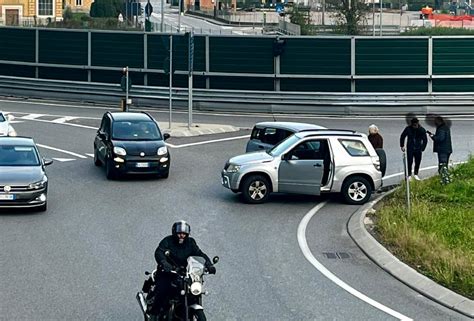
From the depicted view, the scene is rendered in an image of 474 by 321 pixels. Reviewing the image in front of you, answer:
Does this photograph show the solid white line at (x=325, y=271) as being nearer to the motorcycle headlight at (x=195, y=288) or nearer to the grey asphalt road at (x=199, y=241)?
the grey asphalt road at (x=199, y=241)

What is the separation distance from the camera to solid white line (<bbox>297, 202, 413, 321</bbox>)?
13656 mm

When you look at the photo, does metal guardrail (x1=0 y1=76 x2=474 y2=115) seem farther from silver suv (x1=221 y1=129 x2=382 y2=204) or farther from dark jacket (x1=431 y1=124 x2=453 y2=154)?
silver suv (x1=221 y1=129 x2=382 y2=204)

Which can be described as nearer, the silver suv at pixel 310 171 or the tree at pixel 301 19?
the silver suv at pixel 310 171

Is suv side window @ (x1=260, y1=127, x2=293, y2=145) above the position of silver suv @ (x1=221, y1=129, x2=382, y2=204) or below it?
above

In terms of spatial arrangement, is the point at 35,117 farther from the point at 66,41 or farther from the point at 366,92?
the point at 366,92

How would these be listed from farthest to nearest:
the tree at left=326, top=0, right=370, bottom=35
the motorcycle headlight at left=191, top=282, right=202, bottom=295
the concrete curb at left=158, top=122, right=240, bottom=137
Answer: the tree at left=326, top=0, right=370, bottom=35 < the concrete curb at left=158, top=122, right=240, bottom=137 < the motorcycle headlight at left=191, top=282, right=202, bottom=295

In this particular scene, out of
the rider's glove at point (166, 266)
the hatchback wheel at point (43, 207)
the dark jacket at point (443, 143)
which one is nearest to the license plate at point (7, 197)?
the hatchback wheel at point (43, 207)

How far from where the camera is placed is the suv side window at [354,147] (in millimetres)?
23422

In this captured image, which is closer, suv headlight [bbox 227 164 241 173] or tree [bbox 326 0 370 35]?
suv headlight [bbox 227 164 241 173]

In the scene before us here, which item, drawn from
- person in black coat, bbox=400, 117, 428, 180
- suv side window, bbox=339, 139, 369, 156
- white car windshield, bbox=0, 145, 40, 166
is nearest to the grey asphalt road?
white car windshield, bbox=0, 145, 40, 166

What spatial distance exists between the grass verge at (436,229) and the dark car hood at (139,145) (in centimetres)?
658

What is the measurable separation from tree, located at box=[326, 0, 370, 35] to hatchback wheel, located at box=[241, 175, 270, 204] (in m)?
41.7

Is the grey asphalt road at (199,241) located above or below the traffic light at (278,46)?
below

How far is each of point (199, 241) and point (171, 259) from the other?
21.9ft
